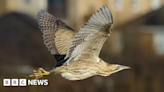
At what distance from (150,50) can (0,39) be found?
2.87 meters

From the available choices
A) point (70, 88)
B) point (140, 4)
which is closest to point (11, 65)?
point (70, 88)

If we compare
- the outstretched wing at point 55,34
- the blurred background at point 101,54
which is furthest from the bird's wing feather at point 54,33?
the blurred background at point 101,54

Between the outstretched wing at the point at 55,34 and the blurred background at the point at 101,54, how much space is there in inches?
41.2

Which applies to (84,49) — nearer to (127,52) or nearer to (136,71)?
(136,71)

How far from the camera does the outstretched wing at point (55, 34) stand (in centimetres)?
56

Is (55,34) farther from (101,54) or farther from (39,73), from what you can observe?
(101,54)

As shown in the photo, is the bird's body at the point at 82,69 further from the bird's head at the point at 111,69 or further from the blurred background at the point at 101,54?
the blurred background at the point at 101,54

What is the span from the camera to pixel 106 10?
0.52 metres

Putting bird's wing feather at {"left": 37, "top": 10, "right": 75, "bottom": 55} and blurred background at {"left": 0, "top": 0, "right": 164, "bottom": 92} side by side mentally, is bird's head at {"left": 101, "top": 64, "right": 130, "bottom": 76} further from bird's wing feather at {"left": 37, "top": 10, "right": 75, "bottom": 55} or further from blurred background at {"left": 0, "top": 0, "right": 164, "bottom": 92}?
blurred background at {"left": 0, "top": 0, "right": 164, "bottom": 92}

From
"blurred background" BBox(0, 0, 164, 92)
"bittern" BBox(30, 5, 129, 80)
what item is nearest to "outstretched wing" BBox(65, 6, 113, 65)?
"bittern" BBox(30, 5, 129, 80)

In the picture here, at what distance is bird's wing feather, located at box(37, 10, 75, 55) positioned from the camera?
57 centimetres

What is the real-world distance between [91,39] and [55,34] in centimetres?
9

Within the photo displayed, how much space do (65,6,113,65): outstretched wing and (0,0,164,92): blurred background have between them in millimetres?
1143

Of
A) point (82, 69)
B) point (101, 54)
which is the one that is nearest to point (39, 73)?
point (82, 69)
